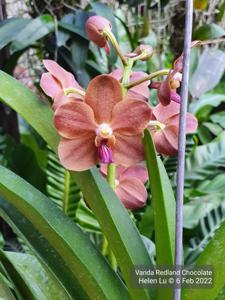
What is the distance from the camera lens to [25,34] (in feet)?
3.51

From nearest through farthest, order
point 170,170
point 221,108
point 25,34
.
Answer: point 25,34
point 170,170
point 221,108

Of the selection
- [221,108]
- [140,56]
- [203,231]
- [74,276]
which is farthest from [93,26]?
[221,108]

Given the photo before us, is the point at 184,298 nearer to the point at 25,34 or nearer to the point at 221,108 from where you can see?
the point at 25,34

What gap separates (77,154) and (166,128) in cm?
11

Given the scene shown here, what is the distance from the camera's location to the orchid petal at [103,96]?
1.61ft

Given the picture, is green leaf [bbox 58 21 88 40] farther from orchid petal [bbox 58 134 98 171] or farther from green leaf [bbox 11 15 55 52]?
orchid petal [bbox 58 134 98 171]

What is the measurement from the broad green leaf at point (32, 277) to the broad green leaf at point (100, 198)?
0.08 meters

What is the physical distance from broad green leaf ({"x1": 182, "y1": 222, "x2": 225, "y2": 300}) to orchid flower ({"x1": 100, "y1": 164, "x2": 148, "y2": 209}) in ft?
0.31

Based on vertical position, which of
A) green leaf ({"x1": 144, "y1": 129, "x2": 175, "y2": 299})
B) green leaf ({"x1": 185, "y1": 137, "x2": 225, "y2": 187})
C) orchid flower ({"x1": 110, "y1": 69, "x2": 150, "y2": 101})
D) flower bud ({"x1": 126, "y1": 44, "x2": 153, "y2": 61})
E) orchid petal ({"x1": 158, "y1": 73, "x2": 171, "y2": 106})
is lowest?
green leaf ({"x1": 185, "y1": 137, "x2": 225, "y2": 187})

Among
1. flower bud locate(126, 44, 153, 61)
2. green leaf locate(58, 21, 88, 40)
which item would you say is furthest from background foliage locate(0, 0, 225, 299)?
flower bud locate(126, 44, 153, 61)

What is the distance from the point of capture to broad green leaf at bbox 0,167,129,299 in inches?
19.6

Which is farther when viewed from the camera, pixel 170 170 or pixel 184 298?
pixel 170 170

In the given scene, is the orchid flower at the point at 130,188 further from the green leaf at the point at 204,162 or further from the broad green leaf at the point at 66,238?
the green leaf at the point at 204,162

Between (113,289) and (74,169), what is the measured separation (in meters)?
0.14
